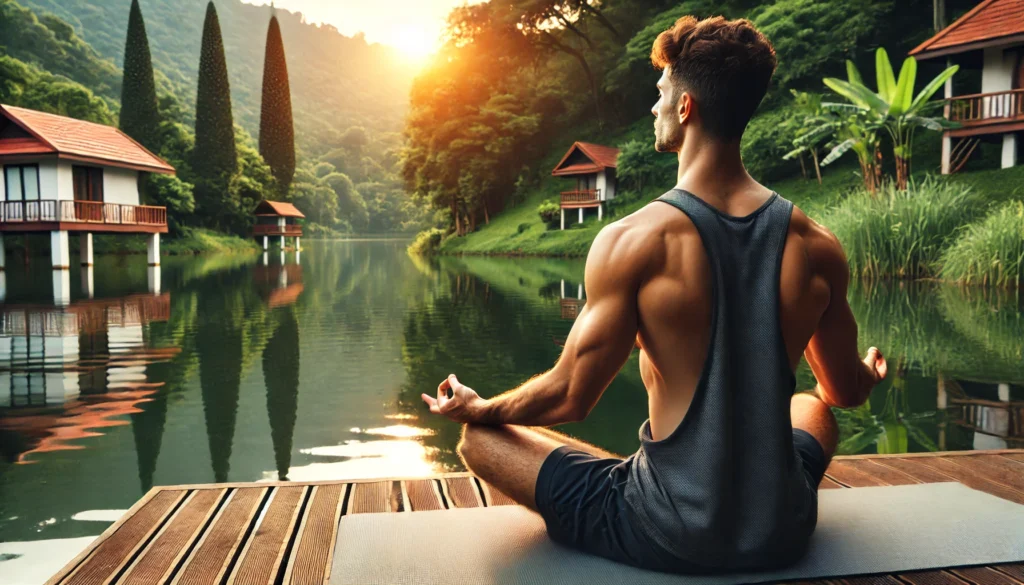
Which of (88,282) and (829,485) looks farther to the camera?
(88,282)

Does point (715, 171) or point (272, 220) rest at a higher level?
point (272, 220)

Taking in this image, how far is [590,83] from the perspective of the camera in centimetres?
4300

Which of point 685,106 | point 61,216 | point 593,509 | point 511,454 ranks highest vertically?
point 61,216

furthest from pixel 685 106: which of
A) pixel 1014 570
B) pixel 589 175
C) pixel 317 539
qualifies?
pixel 589 175

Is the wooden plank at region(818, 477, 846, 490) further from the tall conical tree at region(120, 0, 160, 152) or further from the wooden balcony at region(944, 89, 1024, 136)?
the tall conical tree at region(120, 0, 160, 152)

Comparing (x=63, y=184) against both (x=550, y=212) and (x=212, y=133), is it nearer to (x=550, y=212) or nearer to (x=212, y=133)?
(x=212, y=133)

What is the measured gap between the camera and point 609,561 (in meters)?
2.07

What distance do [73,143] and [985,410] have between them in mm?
23739

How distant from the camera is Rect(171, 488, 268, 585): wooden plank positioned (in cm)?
218

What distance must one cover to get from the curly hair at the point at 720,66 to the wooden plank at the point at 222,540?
1.72 meters

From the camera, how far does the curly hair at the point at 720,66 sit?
1.84 meters

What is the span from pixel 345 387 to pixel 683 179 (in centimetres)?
522

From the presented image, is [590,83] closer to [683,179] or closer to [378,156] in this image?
[683,179]

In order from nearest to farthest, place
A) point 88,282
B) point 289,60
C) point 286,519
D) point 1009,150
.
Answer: point 286,519, point 88,282, point 1009,150, point 289,60
